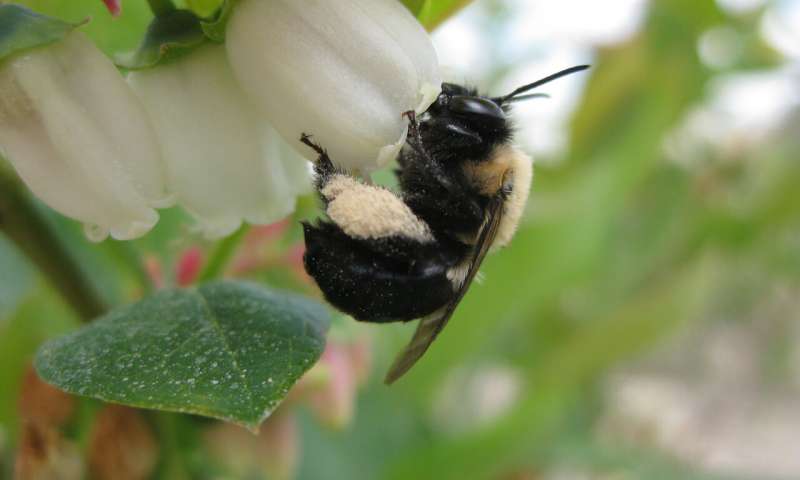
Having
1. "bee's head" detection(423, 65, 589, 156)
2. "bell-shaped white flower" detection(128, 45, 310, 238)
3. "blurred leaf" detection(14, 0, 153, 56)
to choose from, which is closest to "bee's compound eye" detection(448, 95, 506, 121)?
"bee's head" detection(423, 65, 589, 156)

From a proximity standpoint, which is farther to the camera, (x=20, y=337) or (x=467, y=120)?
(x=20, y=337)

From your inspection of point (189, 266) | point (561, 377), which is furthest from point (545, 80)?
point (561, 377)

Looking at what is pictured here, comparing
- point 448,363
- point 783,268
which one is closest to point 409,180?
point 448,363

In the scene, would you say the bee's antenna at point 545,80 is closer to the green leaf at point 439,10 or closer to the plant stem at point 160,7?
the green leaf at point 439,10

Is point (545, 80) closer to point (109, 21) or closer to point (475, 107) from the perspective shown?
point (475, 107)

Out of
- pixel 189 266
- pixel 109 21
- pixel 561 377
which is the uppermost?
pixel 109 21

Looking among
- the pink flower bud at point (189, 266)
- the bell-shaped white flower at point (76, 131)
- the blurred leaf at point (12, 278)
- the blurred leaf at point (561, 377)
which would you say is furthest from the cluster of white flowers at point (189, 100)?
the blurred leaf at point (561, 377)

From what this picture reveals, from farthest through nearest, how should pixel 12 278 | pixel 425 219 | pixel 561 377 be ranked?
pixel 561 377 < pixel 12 278 < pixel 425 219

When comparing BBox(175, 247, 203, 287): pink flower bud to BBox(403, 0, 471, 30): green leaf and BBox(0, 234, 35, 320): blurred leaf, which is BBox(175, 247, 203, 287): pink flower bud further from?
BBox(403, 0, 471, 30): green leaf
